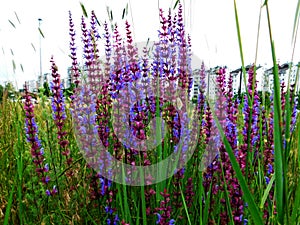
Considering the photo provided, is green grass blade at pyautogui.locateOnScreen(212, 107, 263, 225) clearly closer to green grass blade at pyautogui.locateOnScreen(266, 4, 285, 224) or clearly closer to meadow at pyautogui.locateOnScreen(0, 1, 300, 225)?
green grass blade at pyautogui.locateOnScreen(266, 4, 285, 224)

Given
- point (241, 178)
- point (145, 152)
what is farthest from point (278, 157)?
point (145, 152)

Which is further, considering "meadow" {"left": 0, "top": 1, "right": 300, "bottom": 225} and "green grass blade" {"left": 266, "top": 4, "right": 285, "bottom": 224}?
"meadow" {"left": 0, "top": 1, "right": 300, "bottom": 225}

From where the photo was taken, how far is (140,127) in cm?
131

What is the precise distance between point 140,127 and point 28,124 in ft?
2.14

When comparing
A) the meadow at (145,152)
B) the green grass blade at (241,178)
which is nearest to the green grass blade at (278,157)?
the green grass blade at (241,178)

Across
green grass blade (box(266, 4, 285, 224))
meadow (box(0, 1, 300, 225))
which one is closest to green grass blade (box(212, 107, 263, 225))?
green grass blade (box(266, 4, 285, 224))

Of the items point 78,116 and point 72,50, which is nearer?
point 78,116

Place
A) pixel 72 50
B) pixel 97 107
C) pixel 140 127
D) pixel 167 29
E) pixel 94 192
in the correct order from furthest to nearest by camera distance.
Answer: pixel 72 50, pixel 167 29, pixel 97 107, pixel 94 192, pixel 140 127

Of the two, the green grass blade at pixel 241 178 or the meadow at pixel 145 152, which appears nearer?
the green grass blade at pixel 241 178

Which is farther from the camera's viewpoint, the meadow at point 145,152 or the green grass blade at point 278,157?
the meadow at point 145,152

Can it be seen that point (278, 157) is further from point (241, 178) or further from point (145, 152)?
point (145, 152)

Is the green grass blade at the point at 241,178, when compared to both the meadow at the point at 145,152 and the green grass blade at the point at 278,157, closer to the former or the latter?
the green grass blade at the point at 278,157

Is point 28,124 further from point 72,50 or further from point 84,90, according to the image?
point 72,50

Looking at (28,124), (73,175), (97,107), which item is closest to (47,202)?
(73,175)
